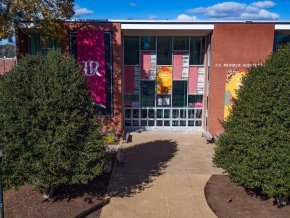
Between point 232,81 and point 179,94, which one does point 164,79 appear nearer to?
point 179,94

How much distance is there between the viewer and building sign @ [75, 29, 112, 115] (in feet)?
64.2

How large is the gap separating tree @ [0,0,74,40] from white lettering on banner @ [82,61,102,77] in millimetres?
2327

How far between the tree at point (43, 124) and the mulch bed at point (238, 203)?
480cm

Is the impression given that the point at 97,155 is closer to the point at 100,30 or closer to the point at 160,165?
the point at 160,165

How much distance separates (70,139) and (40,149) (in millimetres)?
931

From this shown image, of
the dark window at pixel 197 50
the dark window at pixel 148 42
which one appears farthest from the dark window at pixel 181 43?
the dark window at pixel 148 42

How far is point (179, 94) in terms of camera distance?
72.7 ft

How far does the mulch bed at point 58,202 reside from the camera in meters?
9.98

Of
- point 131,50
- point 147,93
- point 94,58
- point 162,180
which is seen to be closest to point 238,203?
point 162,180

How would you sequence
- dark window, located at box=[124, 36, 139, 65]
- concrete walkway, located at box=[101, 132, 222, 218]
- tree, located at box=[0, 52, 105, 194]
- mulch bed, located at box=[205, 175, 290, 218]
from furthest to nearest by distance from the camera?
1. dark window, located at box=[124, 36, 139, 65]
2. concrete walkway, located at box=[101, 132, 222, 218]
3. mulch bed, located at box=[205, 175, 290, 218]
4. tree, located at box=[0, 52, 105, 194]

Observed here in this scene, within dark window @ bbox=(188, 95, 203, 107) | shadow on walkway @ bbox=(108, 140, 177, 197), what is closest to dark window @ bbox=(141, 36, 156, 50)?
→ dark window @ bbox=(188, 95, 203, 107)

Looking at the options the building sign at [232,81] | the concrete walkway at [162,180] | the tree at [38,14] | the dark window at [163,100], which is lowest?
the concrete walkway at [162,180]

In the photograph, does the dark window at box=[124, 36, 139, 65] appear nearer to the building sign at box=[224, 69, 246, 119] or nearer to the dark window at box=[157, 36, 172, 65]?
the dark window at box=[157, 36, 172, 65]

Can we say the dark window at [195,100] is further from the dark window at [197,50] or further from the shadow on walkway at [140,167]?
the shadow on walkway at [140,167]
